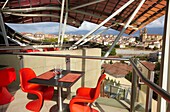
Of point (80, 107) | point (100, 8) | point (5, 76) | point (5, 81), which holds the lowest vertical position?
point (80, 107)

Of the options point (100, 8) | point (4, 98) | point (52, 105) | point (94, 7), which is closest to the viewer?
point (52, 105)

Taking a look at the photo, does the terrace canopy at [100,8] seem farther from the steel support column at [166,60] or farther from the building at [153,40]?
the steel support column at [166,60]

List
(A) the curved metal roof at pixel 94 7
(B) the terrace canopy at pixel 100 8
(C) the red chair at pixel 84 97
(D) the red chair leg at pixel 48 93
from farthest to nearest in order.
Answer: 1. (A) the curved metal roof at pixel 94 7
2. (B) the terrace canopy at pixel 100 8
3. (D) the red chair leg at pixel 48 93
4. (C) the red chair at pixel 84 97

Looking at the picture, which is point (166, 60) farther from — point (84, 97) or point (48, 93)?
point (48, 93)

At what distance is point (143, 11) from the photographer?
1664cm

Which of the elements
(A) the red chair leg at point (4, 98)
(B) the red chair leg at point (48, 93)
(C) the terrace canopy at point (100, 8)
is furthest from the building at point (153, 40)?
(A) the red chair leg at point (4, 98)

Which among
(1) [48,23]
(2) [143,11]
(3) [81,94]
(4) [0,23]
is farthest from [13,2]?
(3) [81,94]

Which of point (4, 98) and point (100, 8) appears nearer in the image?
point (4, 98)

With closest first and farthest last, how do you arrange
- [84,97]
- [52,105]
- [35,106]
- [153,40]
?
[84,97] < [35,106] < [52,105] < [153,40]

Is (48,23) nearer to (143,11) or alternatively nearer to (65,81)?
(143,11)

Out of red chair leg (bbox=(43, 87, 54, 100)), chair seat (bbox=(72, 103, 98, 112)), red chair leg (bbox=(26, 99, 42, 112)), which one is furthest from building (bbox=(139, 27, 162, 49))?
red chair leg (bbox=(26, 99, 42, 112))

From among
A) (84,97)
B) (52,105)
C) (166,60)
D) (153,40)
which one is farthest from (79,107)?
(153,40)

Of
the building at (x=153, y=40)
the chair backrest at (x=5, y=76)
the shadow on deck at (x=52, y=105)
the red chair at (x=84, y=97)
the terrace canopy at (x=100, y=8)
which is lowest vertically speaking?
the shadow on deck at (x=52, y=105)

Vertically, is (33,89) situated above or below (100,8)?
below
